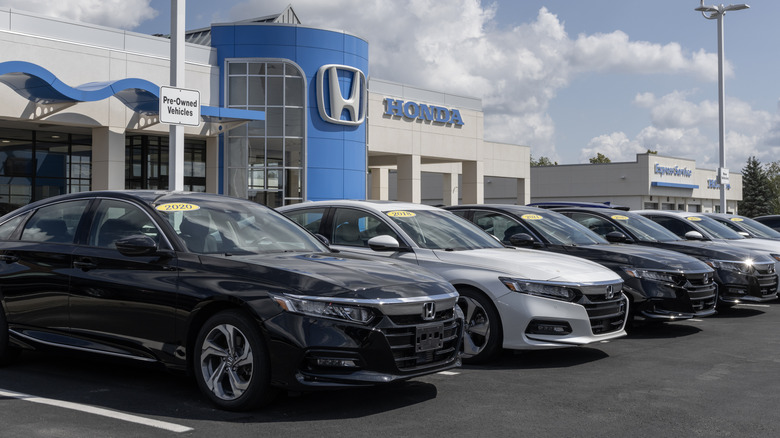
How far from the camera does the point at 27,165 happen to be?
29.6 meters

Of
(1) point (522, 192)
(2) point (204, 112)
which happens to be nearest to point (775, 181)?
(1) point (522, 192)

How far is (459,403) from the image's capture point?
6.14 meters

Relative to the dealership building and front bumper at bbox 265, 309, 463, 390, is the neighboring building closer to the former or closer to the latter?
the dealership building

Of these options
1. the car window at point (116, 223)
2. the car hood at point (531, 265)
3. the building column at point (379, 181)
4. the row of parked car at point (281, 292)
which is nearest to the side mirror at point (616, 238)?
the row of parked car at point (281, 292)

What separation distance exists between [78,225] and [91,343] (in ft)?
3.44

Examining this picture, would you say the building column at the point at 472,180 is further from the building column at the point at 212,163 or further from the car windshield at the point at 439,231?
the car windshield at the point at 439,231

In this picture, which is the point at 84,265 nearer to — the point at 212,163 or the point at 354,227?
the point at 354,227

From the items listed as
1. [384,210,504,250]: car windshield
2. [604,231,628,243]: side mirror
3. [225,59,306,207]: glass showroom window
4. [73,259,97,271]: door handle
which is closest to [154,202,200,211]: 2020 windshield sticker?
[73,259,97,271]: door handle

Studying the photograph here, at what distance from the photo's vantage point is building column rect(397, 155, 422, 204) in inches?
1634

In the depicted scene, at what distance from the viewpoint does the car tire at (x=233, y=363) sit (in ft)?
18.0

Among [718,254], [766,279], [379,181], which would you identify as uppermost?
[379,181]

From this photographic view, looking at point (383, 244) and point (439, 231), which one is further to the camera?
point (439, 231)

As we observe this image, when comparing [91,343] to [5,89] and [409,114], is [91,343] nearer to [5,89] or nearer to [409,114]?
[5,89]

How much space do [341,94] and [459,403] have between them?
27.6 metres
